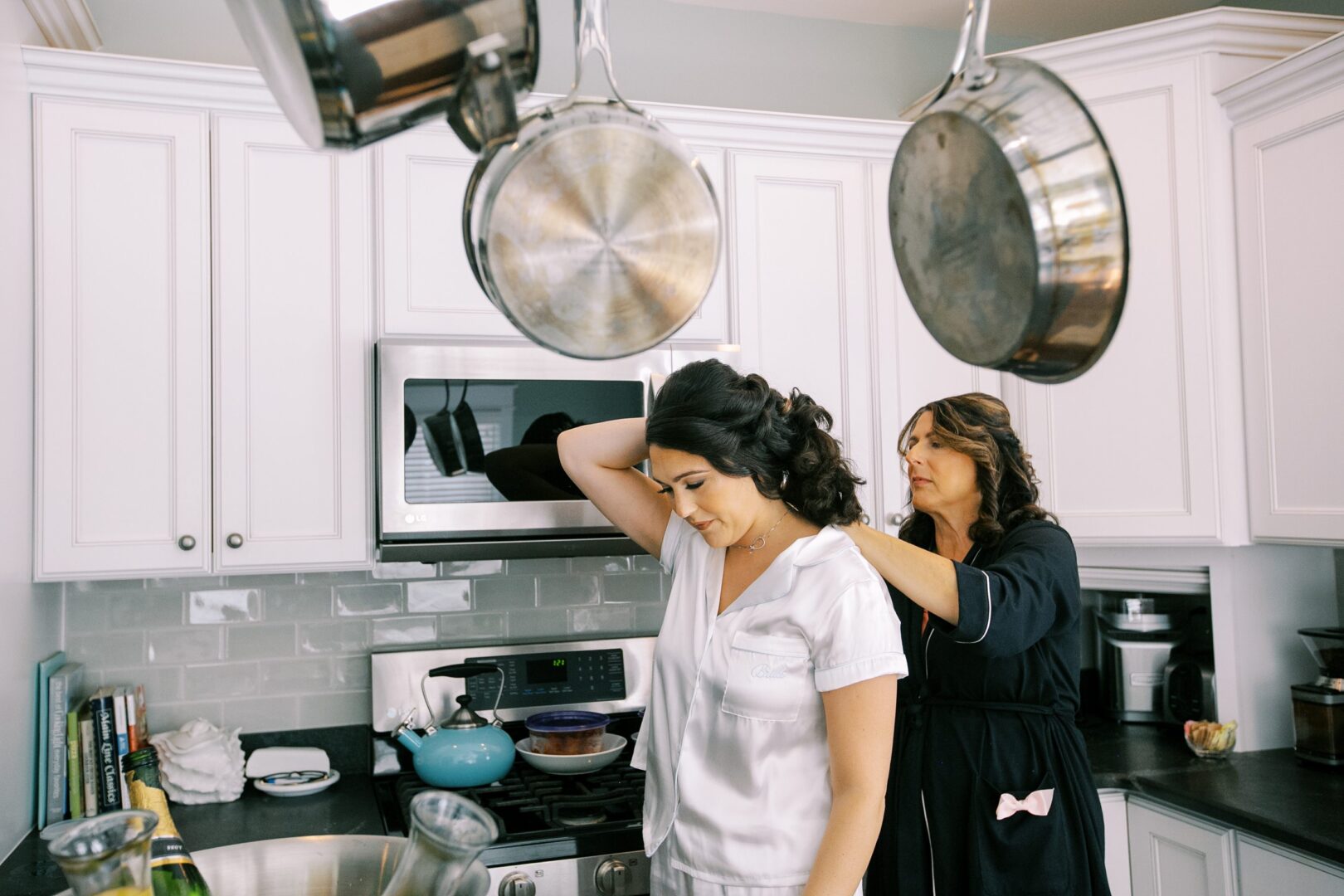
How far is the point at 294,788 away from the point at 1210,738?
2.10 m

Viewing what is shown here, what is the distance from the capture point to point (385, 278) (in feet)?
7.74

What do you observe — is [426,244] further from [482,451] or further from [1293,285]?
[1293,285]

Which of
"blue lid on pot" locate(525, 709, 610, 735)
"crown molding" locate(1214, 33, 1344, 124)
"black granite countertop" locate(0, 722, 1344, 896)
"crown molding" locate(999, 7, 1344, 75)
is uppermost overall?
"crown molding" locate(999, 7, 1344, 75)

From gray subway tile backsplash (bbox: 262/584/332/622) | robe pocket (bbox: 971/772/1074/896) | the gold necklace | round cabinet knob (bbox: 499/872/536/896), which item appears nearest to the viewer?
the gold necklace

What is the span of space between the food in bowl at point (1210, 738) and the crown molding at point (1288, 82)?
142 centimetres

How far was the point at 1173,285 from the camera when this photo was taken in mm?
2537

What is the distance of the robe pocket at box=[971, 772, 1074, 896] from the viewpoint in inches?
74.2

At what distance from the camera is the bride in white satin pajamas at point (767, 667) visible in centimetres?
151

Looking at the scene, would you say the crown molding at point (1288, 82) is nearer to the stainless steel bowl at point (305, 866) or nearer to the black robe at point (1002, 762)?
the black robe at point (1002, 762)

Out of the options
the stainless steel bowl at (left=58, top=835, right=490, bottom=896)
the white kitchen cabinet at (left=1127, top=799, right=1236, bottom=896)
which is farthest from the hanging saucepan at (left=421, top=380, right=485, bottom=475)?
the white kitchen cabinet at (left=1127, top=799, right=1236, bottom=896)

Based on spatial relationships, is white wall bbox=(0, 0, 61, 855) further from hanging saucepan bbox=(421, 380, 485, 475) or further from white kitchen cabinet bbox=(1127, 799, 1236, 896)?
white kitchen cabinet bbox=(1127, 799, 1236, 896)

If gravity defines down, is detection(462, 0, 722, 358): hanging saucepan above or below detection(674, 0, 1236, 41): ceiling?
below

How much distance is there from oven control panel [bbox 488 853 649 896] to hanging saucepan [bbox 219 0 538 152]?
1578 mm

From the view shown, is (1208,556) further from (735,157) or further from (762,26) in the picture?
(762,26)
